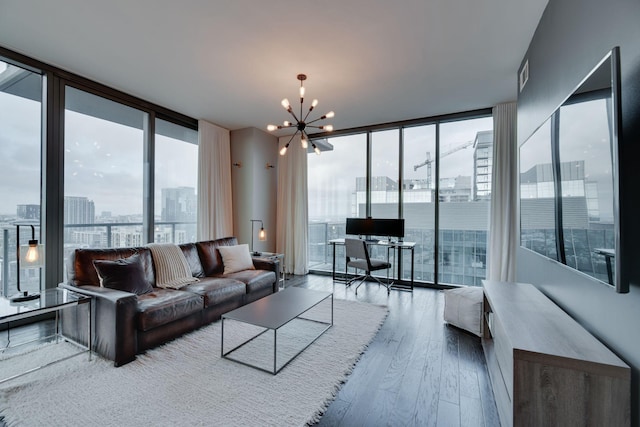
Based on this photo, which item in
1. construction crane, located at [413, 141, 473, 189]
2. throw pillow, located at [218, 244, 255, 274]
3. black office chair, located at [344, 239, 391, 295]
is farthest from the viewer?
construction crane, located at [413, 141, 473, 189]

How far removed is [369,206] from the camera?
5.11 meters

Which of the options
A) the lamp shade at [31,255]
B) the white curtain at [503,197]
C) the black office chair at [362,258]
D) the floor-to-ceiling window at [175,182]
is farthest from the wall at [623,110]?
the floor-to-ceiling window at [175,182]

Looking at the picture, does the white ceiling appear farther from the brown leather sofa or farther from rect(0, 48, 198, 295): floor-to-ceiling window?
the brown leather sofa

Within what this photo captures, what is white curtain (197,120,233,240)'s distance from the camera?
474 centimetres

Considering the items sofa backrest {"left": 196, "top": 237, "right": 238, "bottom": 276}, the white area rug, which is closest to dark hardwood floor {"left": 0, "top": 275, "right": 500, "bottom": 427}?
the white area rug

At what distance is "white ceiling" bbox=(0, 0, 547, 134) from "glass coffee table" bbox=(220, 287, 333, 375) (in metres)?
2.47

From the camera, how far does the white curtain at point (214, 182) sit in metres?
4.74

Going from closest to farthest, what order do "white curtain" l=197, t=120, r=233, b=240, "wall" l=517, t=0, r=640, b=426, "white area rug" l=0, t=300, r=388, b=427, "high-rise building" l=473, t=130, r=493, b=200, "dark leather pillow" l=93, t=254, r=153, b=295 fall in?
1. "wall" l=517, t=0, r=640, b=426
2. "white area rug" l=0, t=300, r=388, b=427
3. "dark leather pillow" l=93, t=254, r=153, b=295
4. "high-rise building" l=473, t=130, r=493, b=200
5. "white curtain" l=197, t=120, r=233, b=240

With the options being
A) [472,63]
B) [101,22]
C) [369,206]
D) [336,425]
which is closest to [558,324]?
[336,425]

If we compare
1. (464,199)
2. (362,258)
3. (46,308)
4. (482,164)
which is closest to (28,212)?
(46,308)

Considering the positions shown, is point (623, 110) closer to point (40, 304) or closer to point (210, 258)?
point (40, 304)

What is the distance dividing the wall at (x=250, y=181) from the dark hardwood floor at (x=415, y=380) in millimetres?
2881

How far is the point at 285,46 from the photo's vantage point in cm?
266

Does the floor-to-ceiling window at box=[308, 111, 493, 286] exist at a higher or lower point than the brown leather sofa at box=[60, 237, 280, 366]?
higher
